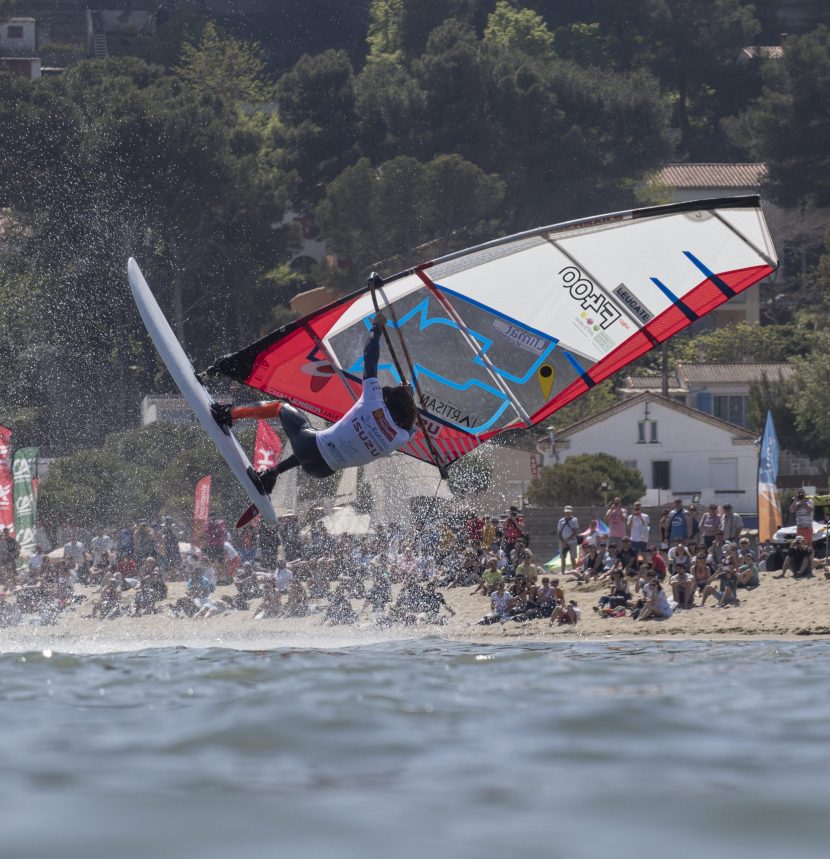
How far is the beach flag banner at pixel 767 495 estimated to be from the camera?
18.2 metres

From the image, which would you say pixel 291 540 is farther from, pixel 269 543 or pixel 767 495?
pixel 767 495

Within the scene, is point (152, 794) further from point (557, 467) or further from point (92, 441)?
point (92, 441)

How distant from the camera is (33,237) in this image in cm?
4019

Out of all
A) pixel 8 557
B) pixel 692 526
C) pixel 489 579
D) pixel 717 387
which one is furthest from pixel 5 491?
pixel 717 387

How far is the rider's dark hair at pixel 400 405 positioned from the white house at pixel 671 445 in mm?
22285

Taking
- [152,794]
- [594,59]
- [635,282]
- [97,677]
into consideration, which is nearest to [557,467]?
[635,282]

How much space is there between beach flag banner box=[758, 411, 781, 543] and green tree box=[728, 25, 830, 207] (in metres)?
32.3

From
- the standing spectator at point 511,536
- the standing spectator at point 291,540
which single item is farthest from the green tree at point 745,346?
the standing spectator at point 511,536

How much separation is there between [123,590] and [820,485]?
20293 mm

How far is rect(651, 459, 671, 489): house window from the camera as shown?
105 ft

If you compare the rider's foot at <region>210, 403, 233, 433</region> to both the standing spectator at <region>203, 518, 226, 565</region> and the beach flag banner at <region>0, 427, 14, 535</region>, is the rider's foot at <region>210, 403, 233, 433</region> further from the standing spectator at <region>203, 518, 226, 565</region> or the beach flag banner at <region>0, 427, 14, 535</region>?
the beach flag banner at <region>0, 427, 14, 535</region>

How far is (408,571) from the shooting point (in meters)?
17.1

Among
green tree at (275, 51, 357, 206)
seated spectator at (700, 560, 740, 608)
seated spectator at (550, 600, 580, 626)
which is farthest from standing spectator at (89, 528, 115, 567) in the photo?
green tree at (275, 51, 357, 206)

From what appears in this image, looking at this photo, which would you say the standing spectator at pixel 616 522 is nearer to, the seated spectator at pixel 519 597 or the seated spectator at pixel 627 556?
the seated spectator at pixel 627 556
